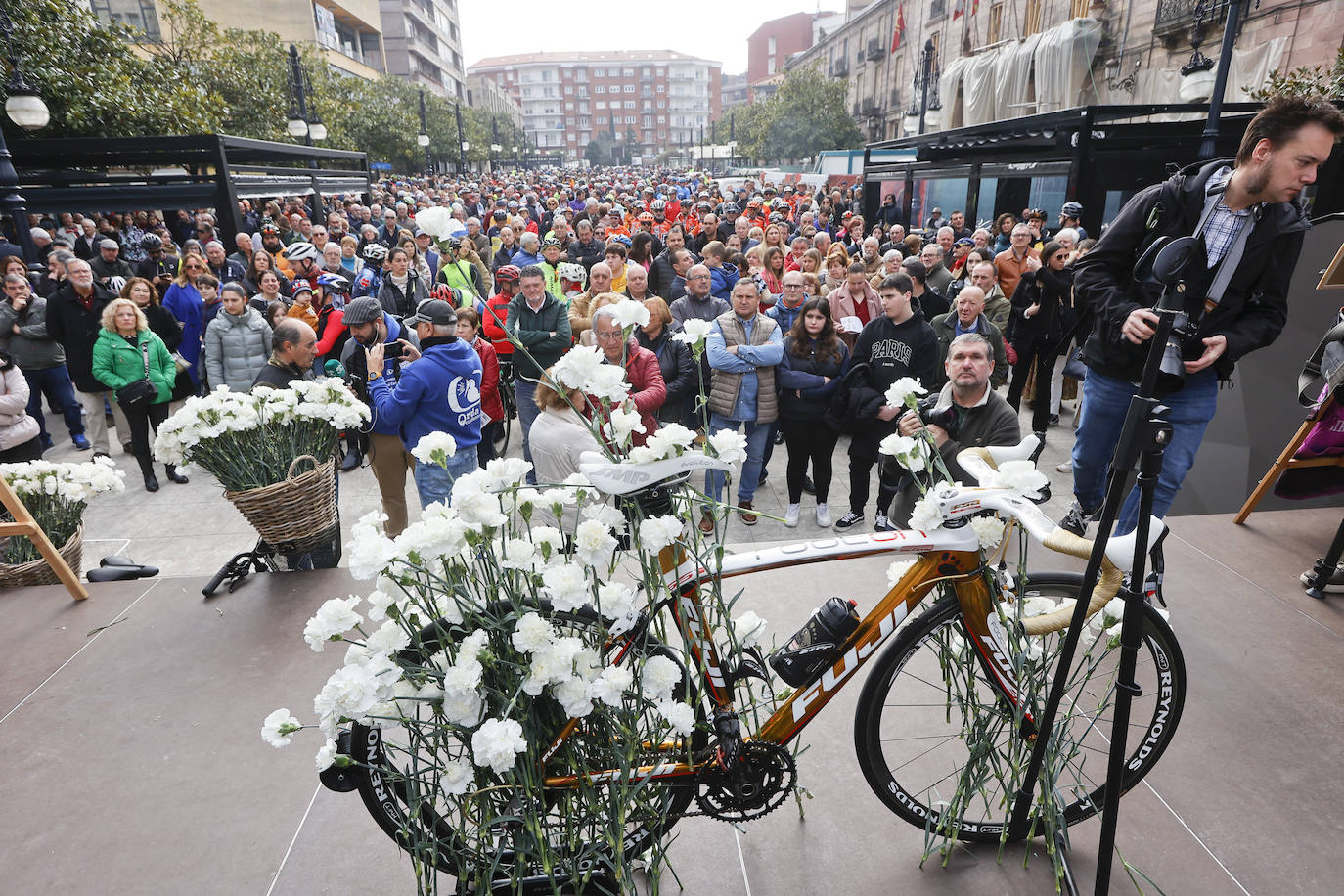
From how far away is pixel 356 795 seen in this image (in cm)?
264

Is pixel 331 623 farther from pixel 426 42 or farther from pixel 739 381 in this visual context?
pixel 426 42

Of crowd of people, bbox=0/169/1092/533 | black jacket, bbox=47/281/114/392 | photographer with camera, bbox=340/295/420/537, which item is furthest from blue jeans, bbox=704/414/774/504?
black jacket, bbox=47/281/114/392

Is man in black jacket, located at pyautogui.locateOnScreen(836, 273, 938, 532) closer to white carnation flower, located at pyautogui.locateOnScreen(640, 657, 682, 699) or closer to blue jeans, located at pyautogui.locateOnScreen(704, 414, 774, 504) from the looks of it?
blue jeans, located at pyautogui.locateOnScreen(704, 414, 774, 504)

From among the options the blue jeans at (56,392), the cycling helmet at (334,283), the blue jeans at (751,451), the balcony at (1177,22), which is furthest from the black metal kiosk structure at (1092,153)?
the blue jeans at (56,392)

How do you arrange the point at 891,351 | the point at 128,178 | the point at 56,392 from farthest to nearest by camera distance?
the point at 128,178 < the point at 56,392 < the point at 891,351

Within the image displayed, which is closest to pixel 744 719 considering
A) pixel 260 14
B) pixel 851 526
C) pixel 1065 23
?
pixel 851 526

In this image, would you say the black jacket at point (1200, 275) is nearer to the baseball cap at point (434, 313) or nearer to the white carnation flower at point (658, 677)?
the white carnation flower at point (658, 677)

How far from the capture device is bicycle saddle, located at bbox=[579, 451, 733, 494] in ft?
6.11

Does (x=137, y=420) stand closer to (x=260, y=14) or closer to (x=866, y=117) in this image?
(x=260, y=14)

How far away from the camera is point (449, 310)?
14.4 feet

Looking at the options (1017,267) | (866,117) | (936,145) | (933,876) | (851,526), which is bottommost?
(851,526)

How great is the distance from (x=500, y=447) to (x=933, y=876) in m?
5.97

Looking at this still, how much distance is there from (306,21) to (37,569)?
142ft

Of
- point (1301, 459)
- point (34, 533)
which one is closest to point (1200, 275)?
point (1301, 459)
